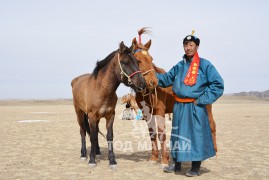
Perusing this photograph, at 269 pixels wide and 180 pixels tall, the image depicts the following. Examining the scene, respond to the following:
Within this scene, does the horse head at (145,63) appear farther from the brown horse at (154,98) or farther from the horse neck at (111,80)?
the horse neck at (111,80)

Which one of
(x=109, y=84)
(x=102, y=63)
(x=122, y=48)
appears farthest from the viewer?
(x=102, y=63)

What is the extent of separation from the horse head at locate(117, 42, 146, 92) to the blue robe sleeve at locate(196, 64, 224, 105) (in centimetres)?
116

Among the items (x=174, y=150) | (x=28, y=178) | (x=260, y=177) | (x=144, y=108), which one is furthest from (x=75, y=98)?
(x=260, y=177)

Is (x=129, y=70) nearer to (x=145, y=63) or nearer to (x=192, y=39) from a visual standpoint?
(x=145, y=63)

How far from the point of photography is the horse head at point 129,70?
19.5 feet

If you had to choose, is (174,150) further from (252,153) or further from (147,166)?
(252,153)

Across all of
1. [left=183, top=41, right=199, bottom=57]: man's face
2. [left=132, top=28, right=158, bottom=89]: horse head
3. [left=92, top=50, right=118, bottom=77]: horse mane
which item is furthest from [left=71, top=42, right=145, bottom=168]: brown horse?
[left=183, top=41, right=199, bottom=57]: man's face

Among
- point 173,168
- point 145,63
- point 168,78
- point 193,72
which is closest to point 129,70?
point 145,63

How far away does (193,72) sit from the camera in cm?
575

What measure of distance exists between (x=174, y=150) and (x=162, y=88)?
5.06 feet

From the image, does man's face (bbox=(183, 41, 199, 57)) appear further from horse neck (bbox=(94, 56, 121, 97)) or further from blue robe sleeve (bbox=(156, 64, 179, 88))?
horse neck (bbox=(94, 56, 121, 97))

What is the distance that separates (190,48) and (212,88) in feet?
2.80

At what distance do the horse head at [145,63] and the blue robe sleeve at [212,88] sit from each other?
3.26 ft

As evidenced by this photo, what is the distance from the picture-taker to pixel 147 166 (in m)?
6.79
